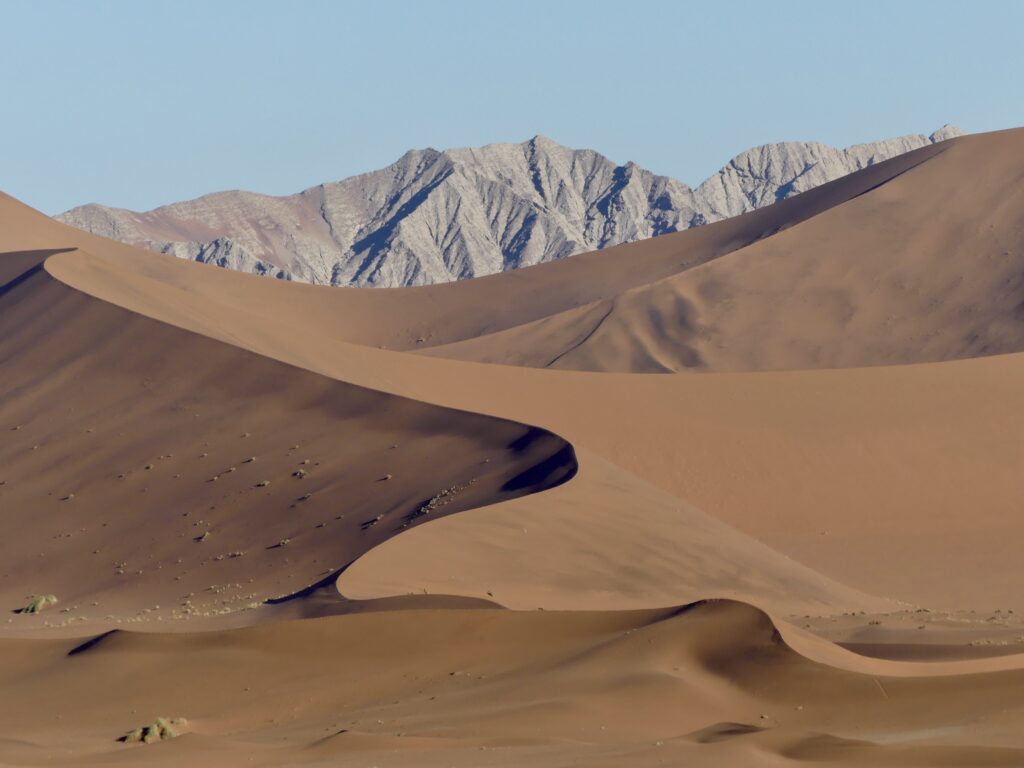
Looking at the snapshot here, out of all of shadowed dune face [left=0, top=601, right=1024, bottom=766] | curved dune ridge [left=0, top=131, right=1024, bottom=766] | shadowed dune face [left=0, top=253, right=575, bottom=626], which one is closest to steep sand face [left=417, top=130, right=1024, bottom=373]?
curved dune ridge [left=0, top=131, right=1024, bottom=766]

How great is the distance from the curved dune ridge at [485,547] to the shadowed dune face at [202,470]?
8 cm

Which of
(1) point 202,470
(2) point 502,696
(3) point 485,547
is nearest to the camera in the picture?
(2) point 502,696

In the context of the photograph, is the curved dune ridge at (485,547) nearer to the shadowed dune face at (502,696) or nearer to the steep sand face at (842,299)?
the shadowed dune face at (502,696)

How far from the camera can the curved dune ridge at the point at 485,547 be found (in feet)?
46.8

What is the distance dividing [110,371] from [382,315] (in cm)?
3786

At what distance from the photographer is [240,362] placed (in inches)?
1347

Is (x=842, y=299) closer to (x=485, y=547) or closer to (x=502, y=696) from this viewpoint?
(x=485, y=547)

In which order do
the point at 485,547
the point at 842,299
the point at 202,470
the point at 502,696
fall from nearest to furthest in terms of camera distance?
the point at 502,696, the point at 485,547, the point at 202,470, the point at 842,299

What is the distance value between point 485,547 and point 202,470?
28.3ft

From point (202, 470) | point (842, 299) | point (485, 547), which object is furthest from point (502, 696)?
point (842, 299)

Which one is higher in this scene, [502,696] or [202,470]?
[202,470]

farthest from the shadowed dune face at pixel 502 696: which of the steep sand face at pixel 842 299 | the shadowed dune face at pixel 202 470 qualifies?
the steep sand face at pixel 842 299

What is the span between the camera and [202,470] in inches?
1166

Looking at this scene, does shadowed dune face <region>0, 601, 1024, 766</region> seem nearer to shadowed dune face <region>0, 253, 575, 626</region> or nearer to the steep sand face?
shadowed dune face <region>0, 253, 575, 626</region>
